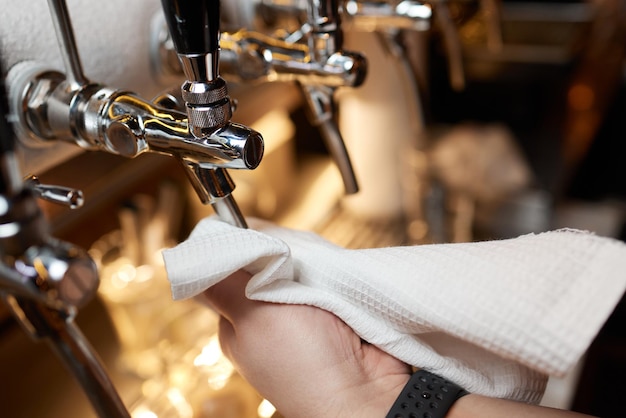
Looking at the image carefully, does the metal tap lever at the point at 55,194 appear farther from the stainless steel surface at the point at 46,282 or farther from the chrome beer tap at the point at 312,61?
the chrome beer tap at the point at 312,61

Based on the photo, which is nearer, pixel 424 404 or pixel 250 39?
pixel 424 404

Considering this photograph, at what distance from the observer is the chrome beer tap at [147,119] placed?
0.34m

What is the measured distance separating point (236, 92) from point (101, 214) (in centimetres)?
24

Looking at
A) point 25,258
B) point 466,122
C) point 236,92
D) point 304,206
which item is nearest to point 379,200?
point 304,206

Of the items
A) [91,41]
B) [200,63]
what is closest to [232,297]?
[200,63]

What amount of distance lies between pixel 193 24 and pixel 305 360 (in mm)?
233

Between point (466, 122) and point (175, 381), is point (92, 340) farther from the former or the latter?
point (466, 122)

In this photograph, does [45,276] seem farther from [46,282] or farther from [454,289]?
[454,289]

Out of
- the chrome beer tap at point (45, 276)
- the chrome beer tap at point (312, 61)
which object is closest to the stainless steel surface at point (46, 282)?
the chrome beer tap at point (45, 276)

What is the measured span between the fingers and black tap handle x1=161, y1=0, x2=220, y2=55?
171 millimetres

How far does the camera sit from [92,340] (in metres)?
0.68

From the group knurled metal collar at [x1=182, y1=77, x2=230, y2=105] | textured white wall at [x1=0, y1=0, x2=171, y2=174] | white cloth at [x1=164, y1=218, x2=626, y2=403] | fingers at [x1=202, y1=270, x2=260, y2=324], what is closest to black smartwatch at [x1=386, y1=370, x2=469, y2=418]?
white cloth at [x1=164, y1=218, x2=626, y2=403]

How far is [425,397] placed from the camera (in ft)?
1.30

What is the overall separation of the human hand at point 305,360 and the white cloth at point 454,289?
0.5 inches
